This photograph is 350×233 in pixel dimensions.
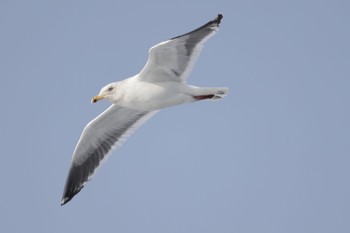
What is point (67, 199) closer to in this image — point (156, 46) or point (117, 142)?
point (117, 142)

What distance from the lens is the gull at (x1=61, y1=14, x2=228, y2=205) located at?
27.0ft

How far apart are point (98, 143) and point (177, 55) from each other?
2275 mm

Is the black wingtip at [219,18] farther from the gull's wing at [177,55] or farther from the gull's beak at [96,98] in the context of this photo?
the gull's beak at [96,98]

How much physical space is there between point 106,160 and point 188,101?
6.36 ft

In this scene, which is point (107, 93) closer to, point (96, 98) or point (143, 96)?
point (96, 98)

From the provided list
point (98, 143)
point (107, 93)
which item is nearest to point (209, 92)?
point (107, 93)

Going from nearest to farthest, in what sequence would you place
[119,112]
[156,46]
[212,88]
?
[156,46] < [212,88] < [119,112]

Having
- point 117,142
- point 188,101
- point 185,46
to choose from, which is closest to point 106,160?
point 117,142

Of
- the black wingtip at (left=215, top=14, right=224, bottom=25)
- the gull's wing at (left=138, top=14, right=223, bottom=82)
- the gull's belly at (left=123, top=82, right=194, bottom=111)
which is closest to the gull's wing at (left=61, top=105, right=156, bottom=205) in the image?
the gull's belly at (left=123, top=82, right=194, bottom=111)

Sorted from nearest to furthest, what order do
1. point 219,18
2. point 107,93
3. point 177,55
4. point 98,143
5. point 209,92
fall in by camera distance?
point 219,18, point 177,55, point 209,92, point 107,93, point 98,143

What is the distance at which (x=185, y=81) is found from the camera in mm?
8672

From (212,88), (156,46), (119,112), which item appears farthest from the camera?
(119,112)

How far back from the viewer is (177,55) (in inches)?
330

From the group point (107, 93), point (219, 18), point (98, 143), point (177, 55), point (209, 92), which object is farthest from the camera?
point (98, 143)
